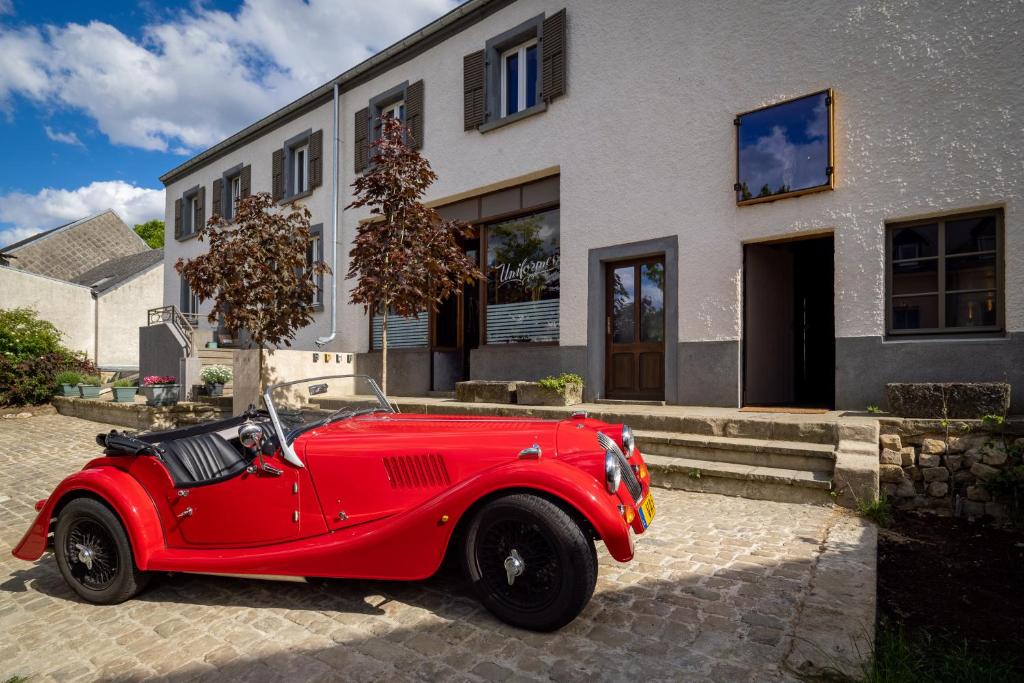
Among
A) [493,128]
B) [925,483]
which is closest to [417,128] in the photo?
[493,128]

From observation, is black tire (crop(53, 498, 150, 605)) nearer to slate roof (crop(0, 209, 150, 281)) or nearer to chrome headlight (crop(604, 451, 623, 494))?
chrome headlight (crop(604, 451, 623, 494))

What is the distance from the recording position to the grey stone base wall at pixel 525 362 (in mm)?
8672

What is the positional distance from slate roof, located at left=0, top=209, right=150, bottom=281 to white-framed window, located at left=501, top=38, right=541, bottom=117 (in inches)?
1112

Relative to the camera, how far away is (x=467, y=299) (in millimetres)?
10906

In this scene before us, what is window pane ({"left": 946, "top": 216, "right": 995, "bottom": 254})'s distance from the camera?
5.87m

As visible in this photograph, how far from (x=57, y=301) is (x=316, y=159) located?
1525cm

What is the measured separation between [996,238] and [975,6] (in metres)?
2.42

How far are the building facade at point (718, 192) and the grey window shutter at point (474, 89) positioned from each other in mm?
44

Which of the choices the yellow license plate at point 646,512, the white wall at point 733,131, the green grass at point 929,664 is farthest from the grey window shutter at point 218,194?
the green grass at point 929,664

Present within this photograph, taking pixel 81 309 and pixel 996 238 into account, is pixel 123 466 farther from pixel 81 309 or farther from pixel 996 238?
pixel 81 309

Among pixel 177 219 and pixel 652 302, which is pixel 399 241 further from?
pixel 177 219

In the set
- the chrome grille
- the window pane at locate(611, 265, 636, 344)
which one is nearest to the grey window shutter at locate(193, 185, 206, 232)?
the window pane at locate(611, 265, 636, 344)

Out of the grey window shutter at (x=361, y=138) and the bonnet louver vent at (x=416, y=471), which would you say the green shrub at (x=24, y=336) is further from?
the bonnet louver vent at (x=416, y=471)

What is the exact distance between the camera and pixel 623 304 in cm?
852
